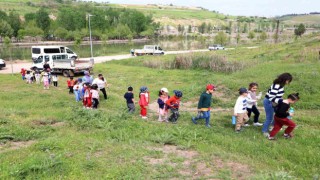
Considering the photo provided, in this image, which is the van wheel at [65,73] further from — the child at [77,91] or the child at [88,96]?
the child at [88,96]

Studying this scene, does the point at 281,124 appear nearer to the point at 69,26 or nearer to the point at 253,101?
the point at 253,101

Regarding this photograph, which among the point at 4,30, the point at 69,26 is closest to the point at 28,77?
the point at 4,30

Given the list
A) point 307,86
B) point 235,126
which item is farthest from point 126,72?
point 235,126

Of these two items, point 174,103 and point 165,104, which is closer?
point 174,103

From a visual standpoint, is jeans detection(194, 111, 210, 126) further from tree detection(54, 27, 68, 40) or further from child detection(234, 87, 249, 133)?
tree detection(54, 27, 68, 40)

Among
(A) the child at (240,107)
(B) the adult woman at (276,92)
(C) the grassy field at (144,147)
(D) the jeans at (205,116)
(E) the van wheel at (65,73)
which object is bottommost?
(E) the van wheel at (65,73)

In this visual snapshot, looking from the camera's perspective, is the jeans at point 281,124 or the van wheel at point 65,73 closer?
the jeans at point 281,124

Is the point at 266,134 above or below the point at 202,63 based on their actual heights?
below

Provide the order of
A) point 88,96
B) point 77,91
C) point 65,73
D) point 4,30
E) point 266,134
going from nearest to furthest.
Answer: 1. point 266,134
2. point 88,96
3. point 77,91
4. point 65,73
5. point 4,30

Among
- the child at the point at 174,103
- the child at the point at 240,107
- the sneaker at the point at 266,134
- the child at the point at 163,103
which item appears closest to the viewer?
the sneaker at the point at 266,134

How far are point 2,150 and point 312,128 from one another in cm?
914

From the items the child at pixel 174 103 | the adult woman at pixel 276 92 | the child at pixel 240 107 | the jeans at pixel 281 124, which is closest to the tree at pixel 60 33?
the child at pixel 174 103

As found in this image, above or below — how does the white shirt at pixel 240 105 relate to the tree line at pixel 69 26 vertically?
below

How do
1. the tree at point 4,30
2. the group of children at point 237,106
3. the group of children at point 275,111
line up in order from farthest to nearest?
1. the tree at point 4,30
2. the group of children at point 237,106
3. the group of children at point 275,111
